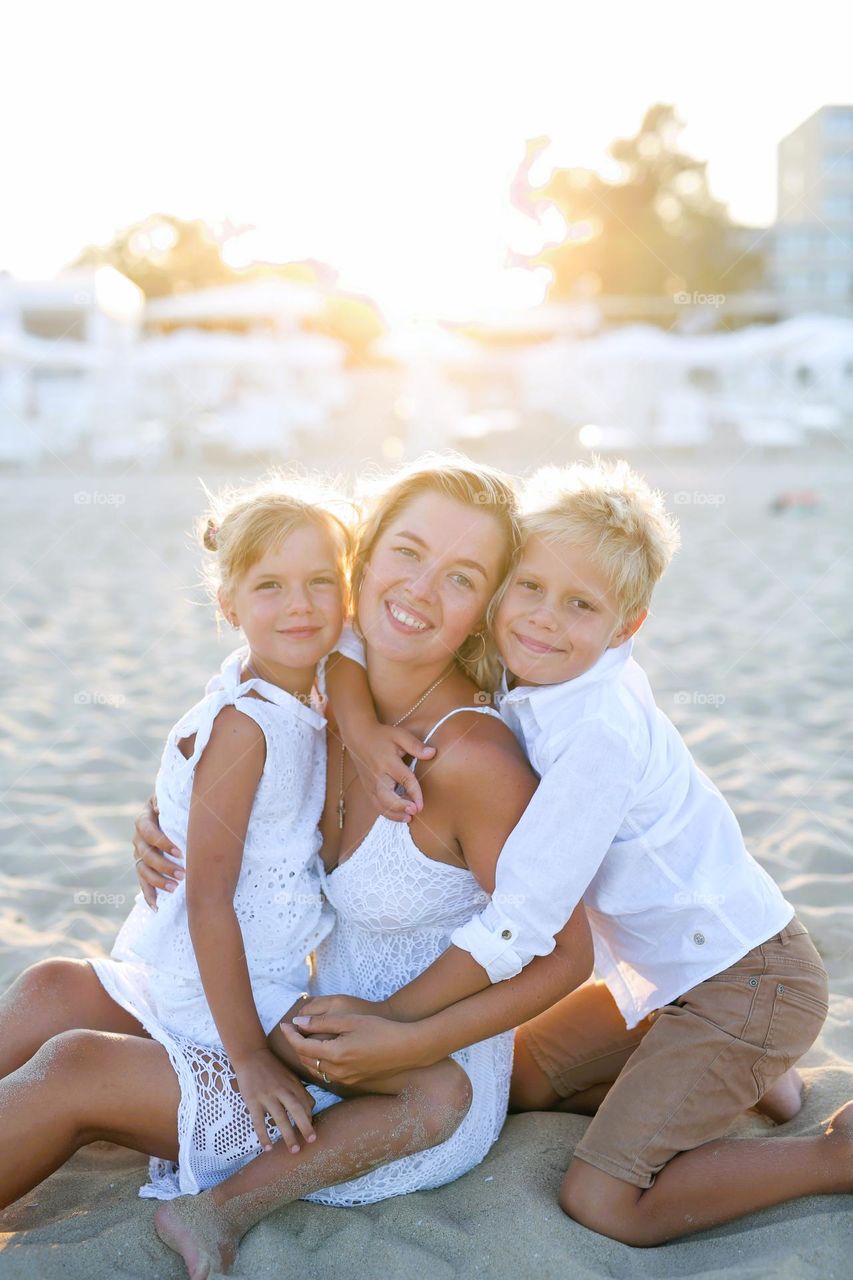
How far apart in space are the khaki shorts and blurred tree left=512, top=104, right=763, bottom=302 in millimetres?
32759

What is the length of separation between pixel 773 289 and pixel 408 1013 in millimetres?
43035

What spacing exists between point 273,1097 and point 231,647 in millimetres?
4661

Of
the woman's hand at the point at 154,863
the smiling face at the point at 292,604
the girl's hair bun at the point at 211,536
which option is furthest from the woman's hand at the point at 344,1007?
the girl's hair bun at the point at 211,536

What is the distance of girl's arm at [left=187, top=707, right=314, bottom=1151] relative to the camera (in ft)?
6.79

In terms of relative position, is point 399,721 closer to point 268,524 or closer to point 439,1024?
point 268,524

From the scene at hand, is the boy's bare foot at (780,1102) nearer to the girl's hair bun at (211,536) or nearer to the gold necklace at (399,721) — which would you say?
the gold necklace at (399,721)

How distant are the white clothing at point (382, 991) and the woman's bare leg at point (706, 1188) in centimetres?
23

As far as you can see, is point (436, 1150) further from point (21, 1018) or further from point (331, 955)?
point (21, 1018)

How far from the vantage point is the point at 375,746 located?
216 centimetres

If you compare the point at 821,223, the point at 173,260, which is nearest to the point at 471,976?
the point at 173,260

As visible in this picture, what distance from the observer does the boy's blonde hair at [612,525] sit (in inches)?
88.4

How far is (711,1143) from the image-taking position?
218 centimetres

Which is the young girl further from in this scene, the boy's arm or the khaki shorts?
the khaki shorts

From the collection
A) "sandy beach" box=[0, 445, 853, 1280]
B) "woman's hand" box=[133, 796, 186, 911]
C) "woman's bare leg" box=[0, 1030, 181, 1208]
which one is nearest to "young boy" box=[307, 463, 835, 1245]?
"sandy beach" box=[0, 445, 853, 1280]
